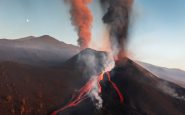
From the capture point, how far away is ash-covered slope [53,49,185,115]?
148ft

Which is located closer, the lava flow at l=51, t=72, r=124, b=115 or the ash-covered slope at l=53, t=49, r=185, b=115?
the ash-covered slope at l=53, t=49, r=185, b=115

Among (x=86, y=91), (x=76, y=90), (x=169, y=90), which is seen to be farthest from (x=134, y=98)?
(x=169, y=90)

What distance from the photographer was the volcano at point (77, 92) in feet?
149

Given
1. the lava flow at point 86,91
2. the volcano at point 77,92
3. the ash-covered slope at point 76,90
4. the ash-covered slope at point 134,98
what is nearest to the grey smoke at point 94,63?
the volcano at point 77,92

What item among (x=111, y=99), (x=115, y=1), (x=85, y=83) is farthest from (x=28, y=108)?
(x=115, y=1)

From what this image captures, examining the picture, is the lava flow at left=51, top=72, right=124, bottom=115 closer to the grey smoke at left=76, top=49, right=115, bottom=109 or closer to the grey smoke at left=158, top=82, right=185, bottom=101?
the grey smoke at left=76, top=49, right=115, bottom=109

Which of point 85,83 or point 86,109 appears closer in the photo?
point 86,109

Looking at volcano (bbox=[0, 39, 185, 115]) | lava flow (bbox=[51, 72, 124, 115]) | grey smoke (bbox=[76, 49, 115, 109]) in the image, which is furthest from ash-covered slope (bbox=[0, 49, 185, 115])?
lava flow (bbox=[51, 72, 124, 115])

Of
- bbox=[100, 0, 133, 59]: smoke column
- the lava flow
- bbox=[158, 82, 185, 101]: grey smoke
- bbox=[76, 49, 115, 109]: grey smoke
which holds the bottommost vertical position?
bbox=[158, 82, 185, 101]: grey smoke

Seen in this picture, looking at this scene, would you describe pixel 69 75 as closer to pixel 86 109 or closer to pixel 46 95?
pixel 46 95

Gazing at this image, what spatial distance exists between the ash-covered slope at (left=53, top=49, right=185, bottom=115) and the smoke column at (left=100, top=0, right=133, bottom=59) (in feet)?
22.2

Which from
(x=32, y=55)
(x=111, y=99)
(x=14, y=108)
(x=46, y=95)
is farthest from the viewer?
(x=32, y=55)

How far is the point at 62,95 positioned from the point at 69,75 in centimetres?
1276

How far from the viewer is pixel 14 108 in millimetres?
44562
